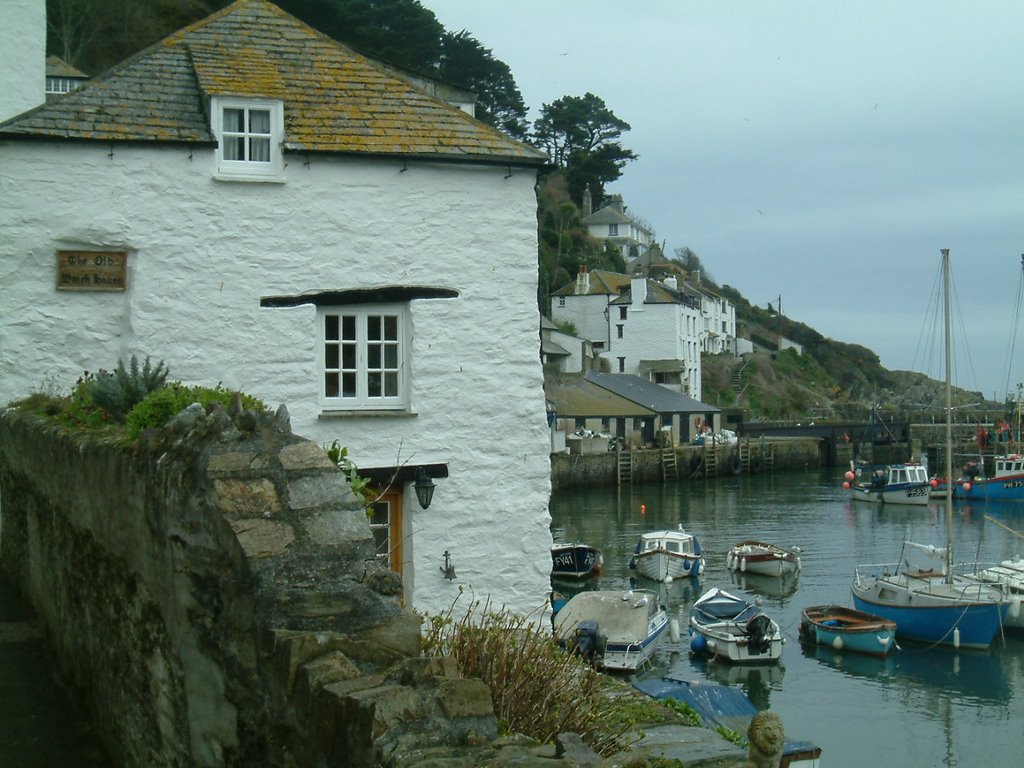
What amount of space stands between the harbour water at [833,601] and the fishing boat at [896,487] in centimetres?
114

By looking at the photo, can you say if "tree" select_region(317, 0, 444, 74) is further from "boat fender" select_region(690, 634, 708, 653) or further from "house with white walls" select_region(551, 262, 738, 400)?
"boat fender" select_region(690, 634, 708, 653)

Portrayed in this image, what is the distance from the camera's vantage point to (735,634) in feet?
93.0

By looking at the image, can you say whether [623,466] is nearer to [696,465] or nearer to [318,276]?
[696,465]

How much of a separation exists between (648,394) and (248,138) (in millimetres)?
63661

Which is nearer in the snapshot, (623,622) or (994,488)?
(623,622)

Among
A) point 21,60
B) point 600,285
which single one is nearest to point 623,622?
point 21,60

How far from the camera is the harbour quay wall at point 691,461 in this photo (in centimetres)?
6344

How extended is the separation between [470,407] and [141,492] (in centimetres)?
779

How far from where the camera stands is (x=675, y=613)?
111 ft

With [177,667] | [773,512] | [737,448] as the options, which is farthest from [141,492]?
Result: [737,448]

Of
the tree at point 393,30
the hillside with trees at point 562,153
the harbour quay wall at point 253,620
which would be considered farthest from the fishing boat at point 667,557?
the harbour quay wall at point 253,620

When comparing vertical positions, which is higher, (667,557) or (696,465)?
(696,465)

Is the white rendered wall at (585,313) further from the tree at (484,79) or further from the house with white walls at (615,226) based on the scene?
the house with white walls at (615,226)

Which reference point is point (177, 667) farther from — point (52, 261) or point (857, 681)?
point (857, 681)
